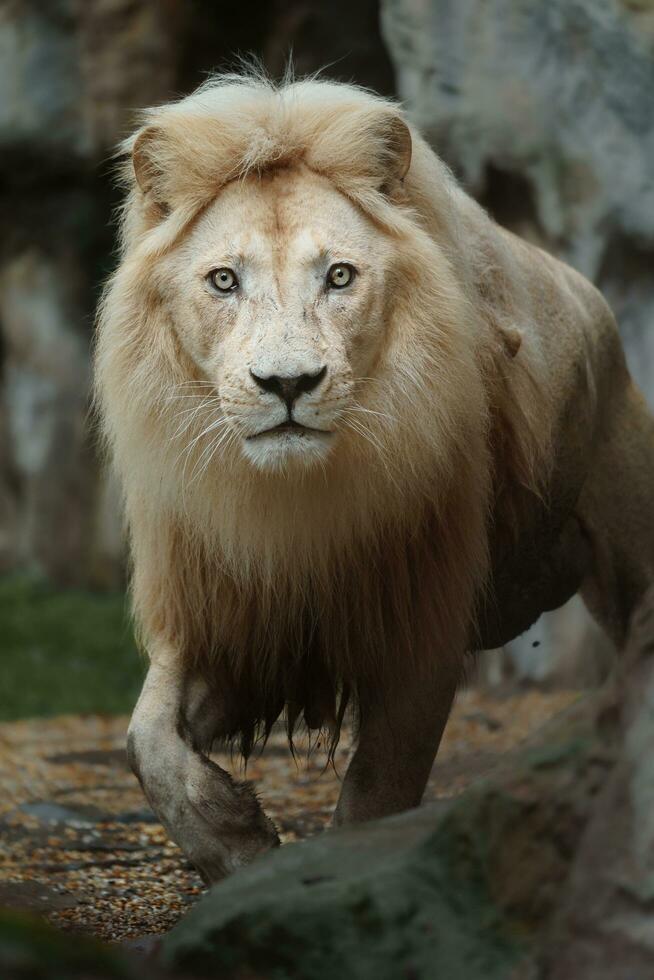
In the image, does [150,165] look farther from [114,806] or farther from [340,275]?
[114,806]


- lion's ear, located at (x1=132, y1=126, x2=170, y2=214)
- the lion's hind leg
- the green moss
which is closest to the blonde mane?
lion's ear, located at (x1=132, y1=126, x2=170, y2=214)

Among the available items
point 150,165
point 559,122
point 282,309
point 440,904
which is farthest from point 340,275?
point 559,122

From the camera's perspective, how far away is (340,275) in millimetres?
3299

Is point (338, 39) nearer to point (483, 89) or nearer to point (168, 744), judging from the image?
point (483, 89)

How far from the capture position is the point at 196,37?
30.6ft

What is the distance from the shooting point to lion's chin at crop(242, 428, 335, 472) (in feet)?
10.2

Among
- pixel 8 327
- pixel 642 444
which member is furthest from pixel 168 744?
pixel 8 327

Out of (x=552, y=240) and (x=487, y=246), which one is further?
(x=552, y=240)

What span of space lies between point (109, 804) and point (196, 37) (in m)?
5.56

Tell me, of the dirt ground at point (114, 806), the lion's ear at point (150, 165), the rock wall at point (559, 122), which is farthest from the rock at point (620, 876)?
the rock wall at point (559, 122)

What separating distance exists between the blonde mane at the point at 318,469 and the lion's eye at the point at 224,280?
0.19m

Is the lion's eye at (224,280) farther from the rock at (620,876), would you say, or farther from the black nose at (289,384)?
the rock at (620,876)

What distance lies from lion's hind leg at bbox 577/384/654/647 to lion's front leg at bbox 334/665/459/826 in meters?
1.10

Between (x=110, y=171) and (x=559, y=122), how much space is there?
7.06ft
